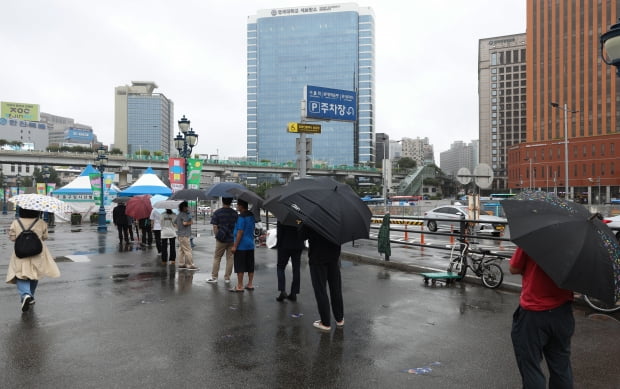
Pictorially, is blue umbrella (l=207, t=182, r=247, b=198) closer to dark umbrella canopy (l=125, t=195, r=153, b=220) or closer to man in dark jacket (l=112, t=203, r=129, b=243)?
dark umbrella canopy (l=125, t=195, r=153, b=220)

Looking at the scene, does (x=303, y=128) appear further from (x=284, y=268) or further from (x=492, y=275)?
(x=492, y=275)

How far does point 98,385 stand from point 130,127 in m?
208

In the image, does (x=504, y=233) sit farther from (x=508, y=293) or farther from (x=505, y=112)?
(x=505, y=112)

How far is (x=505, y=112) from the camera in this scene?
157750 mm

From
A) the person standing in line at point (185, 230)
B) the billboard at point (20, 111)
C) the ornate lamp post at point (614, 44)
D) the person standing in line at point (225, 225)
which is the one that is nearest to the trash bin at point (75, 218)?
the person standing in line at point (185, 230)

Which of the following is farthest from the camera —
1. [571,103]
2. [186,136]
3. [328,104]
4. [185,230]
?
[571,103]

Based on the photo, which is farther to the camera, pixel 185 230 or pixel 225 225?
pixel 185 230

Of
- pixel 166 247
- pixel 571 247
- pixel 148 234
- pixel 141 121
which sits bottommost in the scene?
pixel 148 234

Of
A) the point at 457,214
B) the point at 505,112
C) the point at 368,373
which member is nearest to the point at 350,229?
the point at 368,373

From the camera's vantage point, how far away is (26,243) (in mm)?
7789

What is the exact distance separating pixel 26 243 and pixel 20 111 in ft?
621

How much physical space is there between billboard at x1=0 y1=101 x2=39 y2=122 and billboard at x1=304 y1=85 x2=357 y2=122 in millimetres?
181593

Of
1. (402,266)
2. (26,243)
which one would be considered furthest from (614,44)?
(26,243)

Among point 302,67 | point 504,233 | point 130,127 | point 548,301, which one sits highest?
point 302,67
